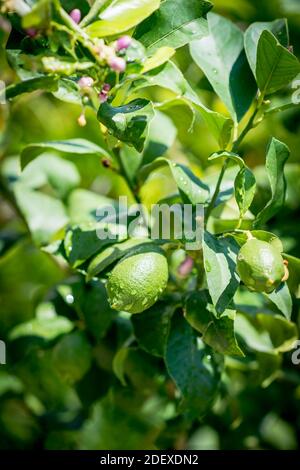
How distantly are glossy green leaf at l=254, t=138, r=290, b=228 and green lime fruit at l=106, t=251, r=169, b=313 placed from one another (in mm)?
171

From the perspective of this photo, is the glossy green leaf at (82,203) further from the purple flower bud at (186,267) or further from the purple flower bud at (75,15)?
the purple flower bud at (75,15)

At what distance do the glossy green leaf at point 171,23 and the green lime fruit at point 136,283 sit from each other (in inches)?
12.0

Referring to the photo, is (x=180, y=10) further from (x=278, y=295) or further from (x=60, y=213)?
(x=60, y=213)

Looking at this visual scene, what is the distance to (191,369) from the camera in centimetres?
109

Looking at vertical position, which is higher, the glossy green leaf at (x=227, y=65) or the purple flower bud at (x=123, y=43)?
the purple flower bud at (x=123, y=43)

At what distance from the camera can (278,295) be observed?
97 centimetres

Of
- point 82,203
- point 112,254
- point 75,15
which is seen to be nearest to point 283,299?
point 112,254

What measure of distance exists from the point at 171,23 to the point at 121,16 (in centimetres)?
11

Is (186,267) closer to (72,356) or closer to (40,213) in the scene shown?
(72,356)

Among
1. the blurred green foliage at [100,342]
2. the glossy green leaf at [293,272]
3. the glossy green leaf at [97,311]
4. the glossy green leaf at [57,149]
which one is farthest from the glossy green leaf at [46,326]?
the glossy green leaf at [293,272]

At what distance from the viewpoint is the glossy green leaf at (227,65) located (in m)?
1.10

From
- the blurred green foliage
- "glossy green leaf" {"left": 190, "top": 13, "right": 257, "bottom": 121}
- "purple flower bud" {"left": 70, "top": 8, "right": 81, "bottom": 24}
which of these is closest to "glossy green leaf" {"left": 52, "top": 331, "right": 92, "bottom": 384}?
the blurred green foliage

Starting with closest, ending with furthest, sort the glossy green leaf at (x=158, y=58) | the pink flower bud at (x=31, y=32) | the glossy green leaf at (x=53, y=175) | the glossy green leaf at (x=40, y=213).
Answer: the pink flower bud at (x=31, y=32) → the glossy green leaf at (x=158, y=58) → the glossy green leaf at (x=40, y=213) → the glossy green leaf at (x=53, y=175)

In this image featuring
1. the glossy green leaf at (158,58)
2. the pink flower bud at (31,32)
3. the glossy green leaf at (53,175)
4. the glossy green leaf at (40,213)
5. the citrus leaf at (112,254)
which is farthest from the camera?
the glossy green leaf at (53,175)
